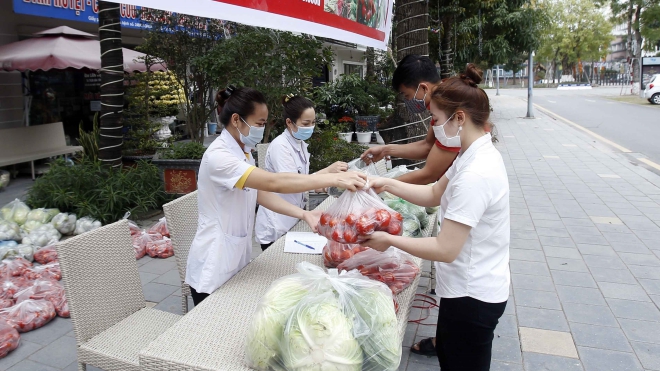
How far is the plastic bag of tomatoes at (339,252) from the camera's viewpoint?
85.6 inches

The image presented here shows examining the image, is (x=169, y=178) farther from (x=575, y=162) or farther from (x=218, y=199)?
(x=575, y=162)

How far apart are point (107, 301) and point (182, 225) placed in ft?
1.94

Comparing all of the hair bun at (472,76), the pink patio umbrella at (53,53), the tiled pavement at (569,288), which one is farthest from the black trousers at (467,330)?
the pink patio umbrella at (53,53)

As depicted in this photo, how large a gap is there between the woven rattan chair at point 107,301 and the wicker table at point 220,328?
523mm

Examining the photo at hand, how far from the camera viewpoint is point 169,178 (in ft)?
20.3

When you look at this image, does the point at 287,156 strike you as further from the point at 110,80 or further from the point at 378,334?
the point at 110,80

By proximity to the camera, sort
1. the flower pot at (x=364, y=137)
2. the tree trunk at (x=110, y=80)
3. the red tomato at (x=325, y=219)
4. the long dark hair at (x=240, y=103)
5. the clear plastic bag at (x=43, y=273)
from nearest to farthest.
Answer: the red tomato at (x=325, y=219), the long dark hair at (x=240, y=103), the clear plastic bag at (x=43, y=273), the tree trunk at (x=110, y=80), the flower pot at (x=364, y=137)

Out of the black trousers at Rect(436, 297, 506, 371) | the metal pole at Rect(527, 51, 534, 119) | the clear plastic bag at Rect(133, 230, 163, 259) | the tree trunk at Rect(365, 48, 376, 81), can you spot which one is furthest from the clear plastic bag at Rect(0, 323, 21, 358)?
the metal pole at Rect(527, 51, 534, 119)

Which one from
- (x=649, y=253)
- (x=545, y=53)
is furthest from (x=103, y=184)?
(x=545, y=53)

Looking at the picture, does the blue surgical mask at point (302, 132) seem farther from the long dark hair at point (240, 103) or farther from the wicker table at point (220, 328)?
the wicker table at point (220, 328)

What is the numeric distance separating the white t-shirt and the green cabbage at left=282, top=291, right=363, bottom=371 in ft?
1.79

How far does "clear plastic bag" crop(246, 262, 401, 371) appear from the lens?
1444mm

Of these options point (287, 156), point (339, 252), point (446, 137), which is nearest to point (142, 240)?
point (287, 156)

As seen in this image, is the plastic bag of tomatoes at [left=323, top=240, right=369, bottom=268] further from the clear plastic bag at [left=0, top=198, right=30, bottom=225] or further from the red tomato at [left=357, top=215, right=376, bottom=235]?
the clear plastic bag at [left=0, top=198, right=30, bottom=225]
